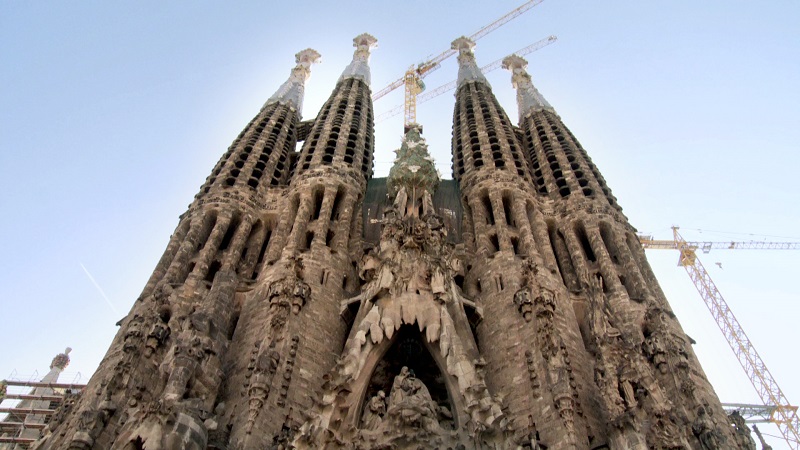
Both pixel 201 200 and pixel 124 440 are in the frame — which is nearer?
pixel 124 440

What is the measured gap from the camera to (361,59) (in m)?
44.8

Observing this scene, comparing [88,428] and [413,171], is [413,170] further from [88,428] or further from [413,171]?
[88,428]

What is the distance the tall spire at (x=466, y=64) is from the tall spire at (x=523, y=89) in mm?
2433

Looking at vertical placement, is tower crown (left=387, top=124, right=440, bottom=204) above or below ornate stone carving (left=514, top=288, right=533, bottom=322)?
above

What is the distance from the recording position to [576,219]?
25.7m

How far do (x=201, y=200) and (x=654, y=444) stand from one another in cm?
1863

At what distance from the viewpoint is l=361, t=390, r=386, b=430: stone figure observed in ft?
50.0

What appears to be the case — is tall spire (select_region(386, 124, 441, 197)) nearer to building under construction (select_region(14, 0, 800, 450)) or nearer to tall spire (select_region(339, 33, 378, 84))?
building under construction (select_region(14, 0, 800, 450))

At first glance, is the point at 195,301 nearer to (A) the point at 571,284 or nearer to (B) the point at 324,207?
(B) the point at 324,207

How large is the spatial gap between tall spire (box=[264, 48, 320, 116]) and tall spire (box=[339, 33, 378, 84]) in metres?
2.82

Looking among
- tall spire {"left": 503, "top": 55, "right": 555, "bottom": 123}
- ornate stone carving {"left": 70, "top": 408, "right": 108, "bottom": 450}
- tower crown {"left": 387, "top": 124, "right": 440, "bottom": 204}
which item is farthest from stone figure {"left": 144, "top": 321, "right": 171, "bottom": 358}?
tall spire {"left": 503, "top": 55, "right": 555, "bottom": 123}

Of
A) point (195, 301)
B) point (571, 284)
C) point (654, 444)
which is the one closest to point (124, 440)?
point (195, 301)

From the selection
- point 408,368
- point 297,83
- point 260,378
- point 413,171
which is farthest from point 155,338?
point 297,83

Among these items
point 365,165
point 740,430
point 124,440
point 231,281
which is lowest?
point 124,440
